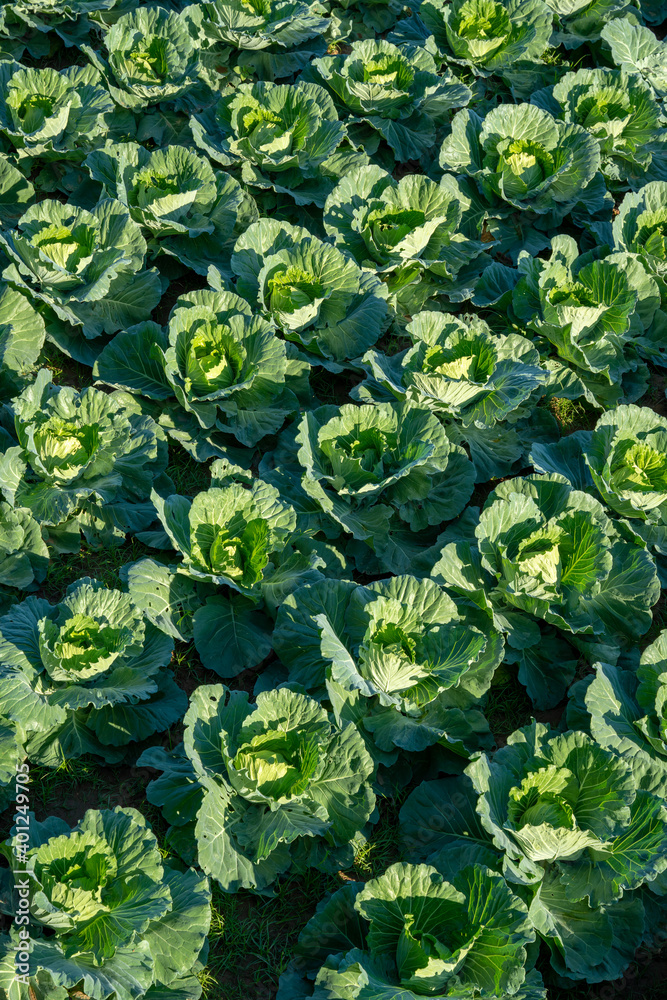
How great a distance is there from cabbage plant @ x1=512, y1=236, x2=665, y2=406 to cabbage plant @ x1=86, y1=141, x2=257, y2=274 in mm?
2038

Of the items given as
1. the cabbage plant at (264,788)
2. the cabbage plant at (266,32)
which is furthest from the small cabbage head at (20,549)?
the cabbage plant at (266,32)

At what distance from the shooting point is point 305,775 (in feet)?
13.2

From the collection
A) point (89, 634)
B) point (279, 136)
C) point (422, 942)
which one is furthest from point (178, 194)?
point (422, 942)

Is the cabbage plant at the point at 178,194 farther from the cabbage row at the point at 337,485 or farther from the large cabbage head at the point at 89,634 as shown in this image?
the large cabbage head at the point at 89,634

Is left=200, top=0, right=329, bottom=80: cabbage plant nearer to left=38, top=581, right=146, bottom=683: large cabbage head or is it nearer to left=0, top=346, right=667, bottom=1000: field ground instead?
left=0, top=346, right=667, bottom=1000: field ground

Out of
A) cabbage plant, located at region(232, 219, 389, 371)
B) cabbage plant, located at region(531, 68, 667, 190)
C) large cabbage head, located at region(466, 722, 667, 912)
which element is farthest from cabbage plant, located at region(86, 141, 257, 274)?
large cabbage head, located at region(466, 722, 667, 912)

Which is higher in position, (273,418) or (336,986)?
(273,418)

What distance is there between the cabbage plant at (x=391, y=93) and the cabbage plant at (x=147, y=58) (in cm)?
98

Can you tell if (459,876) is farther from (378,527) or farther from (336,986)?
(378,527)

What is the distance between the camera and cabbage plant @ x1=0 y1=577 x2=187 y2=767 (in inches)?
167

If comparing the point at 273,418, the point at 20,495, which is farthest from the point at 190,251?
the point at 20,495

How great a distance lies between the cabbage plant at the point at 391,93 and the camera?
6969 mm

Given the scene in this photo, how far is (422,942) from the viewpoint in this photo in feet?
12.1

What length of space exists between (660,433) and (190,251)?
3.28 m
